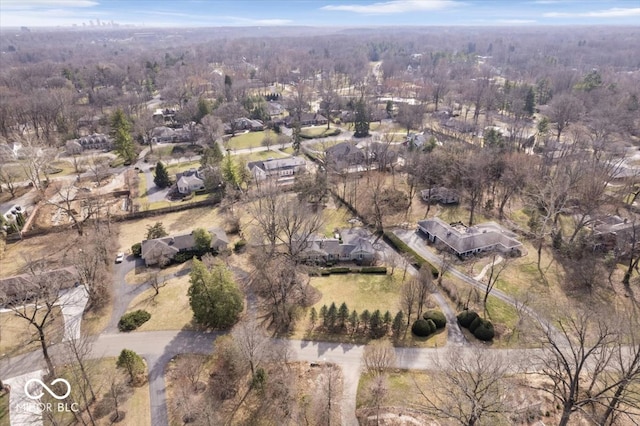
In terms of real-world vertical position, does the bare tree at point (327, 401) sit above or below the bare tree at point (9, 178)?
below

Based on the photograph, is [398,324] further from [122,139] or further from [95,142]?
[95,142]

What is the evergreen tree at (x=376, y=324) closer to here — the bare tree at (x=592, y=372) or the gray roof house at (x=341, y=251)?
the gray roof house at (x=341, y=251)

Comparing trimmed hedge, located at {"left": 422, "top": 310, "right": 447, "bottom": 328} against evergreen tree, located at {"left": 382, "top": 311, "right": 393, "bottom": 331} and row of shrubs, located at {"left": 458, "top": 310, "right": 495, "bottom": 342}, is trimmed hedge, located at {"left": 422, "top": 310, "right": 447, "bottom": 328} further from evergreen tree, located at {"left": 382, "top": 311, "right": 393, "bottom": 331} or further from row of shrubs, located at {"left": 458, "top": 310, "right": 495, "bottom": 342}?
evergreen tree, located at {"left": 382, "top": 311, "right": 393, "bottom": 331}

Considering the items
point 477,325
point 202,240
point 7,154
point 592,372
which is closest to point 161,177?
point 202,240

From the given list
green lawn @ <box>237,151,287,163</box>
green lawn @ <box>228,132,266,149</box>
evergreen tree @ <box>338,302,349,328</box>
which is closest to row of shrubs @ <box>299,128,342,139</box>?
green lawn @ <box>228,132,266,149</box>

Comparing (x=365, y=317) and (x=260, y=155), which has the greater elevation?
(x=365, y=317)

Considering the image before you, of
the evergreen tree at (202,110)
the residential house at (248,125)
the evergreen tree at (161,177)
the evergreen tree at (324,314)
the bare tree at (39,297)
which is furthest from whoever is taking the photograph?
the residential house at (248,125)

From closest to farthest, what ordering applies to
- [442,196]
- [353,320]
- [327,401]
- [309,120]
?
[327,401] → [353,320] → [442,196] → [309,120]

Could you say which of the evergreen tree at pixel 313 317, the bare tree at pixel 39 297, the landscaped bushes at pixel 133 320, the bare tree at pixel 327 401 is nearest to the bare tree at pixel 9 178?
the bare tree at pixel 39 297
